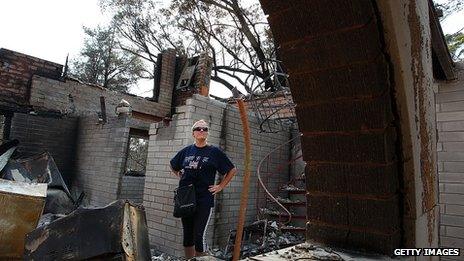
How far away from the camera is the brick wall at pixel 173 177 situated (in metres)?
Result: 4.87

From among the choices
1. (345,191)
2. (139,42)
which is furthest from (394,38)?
(139,42)

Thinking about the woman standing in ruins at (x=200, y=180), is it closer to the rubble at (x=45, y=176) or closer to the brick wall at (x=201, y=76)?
the rubble at (x=45, y=176)

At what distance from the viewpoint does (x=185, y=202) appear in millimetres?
3332

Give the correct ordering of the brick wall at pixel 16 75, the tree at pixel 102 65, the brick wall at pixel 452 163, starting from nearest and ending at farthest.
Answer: the brick wall at pixel 452 163 < the brick wall at pixel 16 75 < the tree at pixel 102 65

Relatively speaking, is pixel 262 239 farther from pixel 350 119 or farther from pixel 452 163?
pixel 350 119

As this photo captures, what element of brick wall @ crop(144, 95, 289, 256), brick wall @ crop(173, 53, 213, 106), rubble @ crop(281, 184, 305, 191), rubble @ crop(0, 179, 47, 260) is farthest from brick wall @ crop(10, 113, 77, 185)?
rubble @ crop(281, 184, 305, 191)

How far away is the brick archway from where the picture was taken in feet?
5.19

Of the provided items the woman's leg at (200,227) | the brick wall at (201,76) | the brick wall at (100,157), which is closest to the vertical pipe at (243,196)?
the woman's leg at (200,227)

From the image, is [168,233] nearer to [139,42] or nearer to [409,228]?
[409,228]

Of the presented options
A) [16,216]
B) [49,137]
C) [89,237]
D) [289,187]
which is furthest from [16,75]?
[89,237]

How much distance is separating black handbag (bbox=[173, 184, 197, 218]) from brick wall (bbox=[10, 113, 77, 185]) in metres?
5.95

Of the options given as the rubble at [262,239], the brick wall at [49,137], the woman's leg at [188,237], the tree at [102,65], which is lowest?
the rubble at [262,239]

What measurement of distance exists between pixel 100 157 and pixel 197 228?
4935 millimetres

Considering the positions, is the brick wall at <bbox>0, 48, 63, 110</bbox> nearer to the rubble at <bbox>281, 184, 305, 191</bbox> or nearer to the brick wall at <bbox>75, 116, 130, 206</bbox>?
the brick wall at <bbox>75, 116, 130, 206</bbox>
